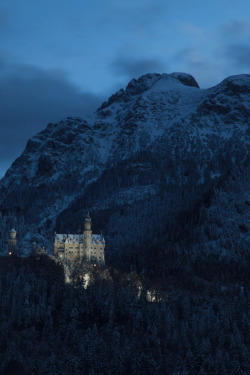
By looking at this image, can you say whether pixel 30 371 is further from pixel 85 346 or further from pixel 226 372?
pixel 226 372

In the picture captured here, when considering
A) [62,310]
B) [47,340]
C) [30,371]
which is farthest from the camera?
[62,310]

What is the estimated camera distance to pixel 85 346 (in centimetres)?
17700

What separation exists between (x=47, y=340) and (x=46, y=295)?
19.2 meters

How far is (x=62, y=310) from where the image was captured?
631 feet

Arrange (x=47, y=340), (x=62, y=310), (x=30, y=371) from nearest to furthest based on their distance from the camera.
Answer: (x=30, y=371) → (x=47, y=340) → (x=62, y=310)

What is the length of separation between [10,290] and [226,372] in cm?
6489

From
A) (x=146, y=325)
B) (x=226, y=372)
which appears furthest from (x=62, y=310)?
(x=226, y=372)

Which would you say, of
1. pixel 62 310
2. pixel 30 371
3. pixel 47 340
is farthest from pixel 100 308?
pixel 30 371

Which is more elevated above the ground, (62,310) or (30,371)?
(62,310)

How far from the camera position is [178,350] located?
184000 millimetres

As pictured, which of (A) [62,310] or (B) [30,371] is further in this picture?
(A) [62,310]

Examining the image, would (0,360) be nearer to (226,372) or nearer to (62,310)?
(62,310)

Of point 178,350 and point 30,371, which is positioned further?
point 178,350

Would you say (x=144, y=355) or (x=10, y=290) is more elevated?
(x=10, y=290)
